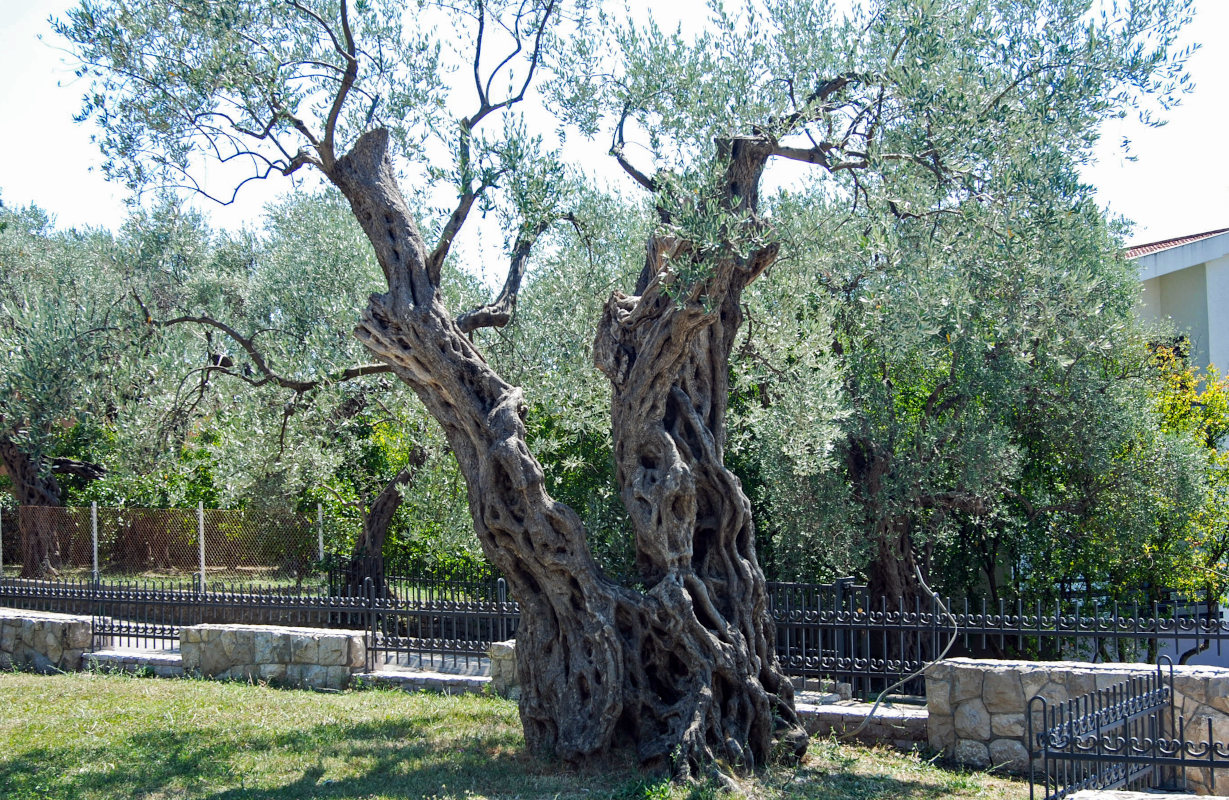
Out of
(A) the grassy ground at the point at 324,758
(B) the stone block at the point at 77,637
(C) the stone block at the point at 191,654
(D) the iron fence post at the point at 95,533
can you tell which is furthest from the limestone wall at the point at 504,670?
(D) the iron fence post at the point at 95,533

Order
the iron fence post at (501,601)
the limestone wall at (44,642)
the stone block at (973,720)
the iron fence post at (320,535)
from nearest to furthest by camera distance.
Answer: the stone block at (973,720) < the iron fence post at (501,601) < the limestone wall at (44,642) < the iron fence post at (320,535)

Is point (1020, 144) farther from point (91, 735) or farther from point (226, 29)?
point (91, 735)

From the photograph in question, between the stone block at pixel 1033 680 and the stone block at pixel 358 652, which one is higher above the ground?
the stone block at pixel 1033 680

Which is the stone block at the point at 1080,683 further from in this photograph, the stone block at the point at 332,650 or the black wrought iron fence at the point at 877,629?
the stone block at the point at 332,650

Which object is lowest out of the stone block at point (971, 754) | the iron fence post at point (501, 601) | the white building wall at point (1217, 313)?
the stone block at point (971, 754)

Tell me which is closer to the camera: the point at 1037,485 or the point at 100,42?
the point at 100,42

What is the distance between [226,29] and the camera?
7.74 metres

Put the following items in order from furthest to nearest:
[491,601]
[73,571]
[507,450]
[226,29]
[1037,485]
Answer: [73,571] → [1037,485] → [491,601] → [226,29] → [507,450]

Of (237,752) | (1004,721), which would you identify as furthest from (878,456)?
(237,752)

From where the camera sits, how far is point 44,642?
36.8ft

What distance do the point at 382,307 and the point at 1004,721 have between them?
5878 mm

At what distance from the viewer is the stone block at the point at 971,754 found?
7562 mm

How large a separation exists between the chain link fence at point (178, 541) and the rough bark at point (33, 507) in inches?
1.0

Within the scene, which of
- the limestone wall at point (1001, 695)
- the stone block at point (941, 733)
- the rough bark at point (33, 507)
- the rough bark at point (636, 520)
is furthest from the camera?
the rough bark at point (33, 507)
